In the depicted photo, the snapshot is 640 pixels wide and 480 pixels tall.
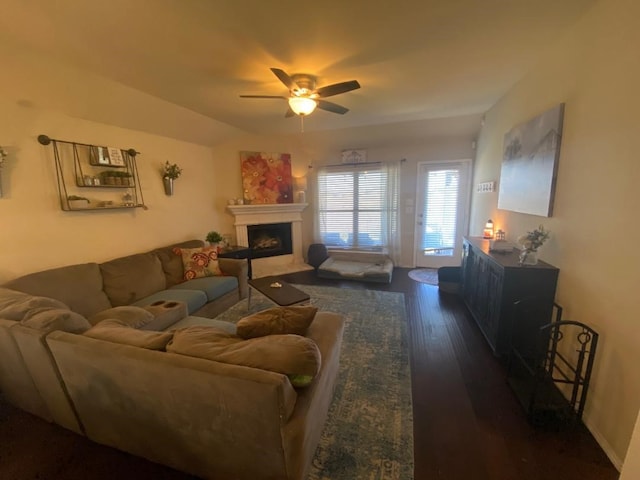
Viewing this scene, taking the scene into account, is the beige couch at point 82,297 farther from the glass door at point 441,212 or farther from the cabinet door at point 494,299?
the glass door at point 441,212

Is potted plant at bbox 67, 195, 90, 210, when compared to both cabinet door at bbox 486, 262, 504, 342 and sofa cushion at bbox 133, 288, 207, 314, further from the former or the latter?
cabinet door at bbox 486, 262, 504, 342

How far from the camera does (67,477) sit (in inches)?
58.1

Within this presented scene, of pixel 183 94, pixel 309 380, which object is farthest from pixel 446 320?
pixel 183 94

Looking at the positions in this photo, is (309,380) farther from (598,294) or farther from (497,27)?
(497,27)

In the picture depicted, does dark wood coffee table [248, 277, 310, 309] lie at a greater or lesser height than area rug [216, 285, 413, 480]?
greater

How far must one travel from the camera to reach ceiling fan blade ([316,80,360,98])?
2.26m

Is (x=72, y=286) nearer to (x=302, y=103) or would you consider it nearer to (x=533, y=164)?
(x=302, y=103)

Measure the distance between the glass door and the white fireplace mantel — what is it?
2.40m

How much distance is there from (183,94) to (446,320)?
4082 mm

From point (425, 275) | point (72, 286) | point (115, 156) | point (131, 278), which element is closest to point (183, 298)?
point (131, 278)

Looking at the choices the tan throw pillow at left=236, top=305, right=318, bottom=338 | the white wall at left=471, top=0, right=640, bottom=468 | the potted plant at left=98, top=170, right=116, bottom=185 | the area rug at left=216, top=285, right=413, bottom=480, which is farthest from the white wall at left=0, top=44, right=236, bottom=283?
the white wall at left=471, top=0, right=640, bottom=468

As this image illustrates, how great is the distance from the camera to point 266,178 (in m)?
5.29

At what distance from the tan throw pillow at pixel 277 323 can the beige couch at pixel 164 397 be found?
0.54 ft

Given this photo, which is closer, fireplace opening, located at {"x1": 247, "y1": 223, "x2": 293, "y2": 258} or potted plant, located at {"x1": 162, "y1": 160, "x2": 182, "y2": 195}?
potted plant, located at {"x1": 162, "y1": 160, "x2": 182, "y2": 195}
